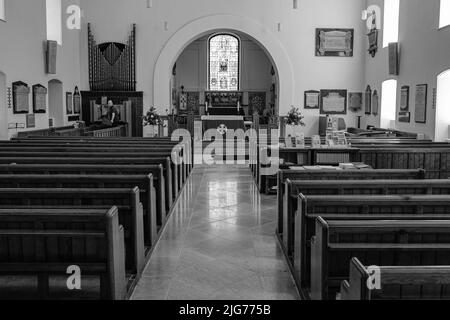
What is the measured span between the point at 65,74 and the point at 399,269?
510 inches

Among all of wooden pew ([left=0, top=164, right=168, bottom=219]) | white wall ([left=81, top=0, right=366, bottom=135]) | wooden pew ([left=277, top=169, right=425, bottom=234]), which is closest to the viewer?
wooden pew ([left=277, top=169, right=425, bottom=234])

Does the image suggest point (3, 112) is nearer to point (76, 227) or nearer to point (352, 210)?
point (76, 227)

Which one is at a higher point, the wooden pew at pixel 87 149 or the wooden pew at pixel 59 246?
the wooden pew at pixel 87 149

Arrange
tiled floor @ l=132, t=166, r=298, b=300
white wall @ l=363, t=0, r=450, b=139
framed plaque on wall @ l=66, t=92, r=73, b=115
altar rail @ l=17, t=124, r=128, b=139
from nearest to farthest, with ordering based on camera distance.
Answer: tiled floor @ l=132, t=166, r=298, b=300 < white wall @ l=363, t=0, r=450, b=139 < altar rail @ l=17, t=124, r=128, b=139 < framed plaque on wall @ l=66, t=92, r=73, b=115

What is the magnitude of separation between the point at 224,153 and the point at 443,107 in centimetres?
520

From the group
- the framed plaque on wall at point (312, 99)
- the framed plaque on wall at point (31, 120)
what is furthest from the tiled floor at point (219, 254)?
the framed plaque on wall at point (312, 99)

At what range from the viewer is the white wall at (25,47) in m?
10.4

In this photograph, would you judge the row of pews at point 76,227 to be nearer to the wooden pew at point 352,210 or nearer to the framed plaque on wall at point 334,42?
the wooden pew at point 352,210

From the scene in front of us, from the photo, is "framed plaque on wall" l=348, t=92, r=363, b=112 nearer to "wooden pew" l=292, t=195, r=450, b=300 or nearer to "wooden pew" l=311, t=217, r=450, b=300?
"wooden pew" l=292, t=195, r=450, b=300

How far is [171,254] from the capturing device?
470 centimetres

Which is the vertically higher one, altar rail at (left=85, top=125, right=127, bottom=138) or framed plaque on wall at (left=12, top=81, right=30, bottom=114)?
framed plaque on wall at (left=12, top=81, right=30, bottom=114)

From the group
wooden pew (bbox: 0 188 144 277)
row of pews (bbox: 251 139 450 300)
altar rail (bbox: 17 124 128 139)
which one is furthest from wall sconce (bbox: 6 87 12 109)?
row of pews (bbox: 251 139 450 300)

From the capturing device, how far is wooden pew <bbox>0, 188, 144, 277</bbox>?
12.6 ft

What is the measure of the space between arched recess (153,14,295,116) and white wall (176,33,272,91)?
237 inches
